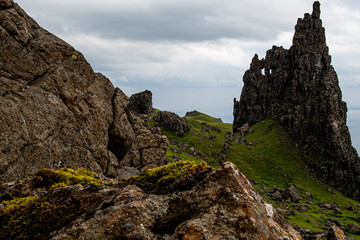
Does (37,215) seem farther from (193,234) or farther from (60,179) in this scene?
(193,234)

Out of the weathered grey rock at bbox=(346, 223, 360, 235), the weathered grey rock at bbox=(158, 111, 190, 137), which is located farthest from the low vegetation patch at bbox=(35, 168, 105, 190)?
the weathered grey rock at bbox=(158, 111, 190, 137)

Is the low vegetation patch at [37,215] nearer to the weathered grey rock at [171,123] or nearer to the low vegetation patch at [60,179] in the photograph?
the low vegetation patch at [60,179]

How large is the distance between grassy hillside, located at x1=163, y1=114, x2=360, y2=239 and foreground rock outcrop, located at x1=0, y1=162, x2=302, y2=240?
69.9m

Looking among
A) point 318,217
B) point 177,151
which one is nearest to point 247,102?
point 177,151

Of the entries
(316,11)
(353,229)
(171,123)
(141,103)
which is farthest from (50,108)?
(316,11)

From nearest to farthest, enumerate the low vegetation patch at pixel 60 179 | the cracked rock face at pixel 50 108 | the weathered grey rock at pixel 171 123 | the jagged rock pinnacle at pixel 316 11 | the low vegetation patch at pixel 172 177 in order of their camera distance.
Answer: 1. the low vegetation patch at pixel 172 177
2. the low vegetation patch at pixel 60 179
3. the cracked rock face at pixel 50 108
4. the weathered grey rock at pixel 171 123
5. the jagged rock pinnacle at pixel 316 11

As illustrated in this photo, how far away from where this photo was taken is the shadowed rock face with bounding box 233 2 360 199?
406 ft

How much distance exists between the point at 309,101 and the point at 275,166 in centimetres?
4885

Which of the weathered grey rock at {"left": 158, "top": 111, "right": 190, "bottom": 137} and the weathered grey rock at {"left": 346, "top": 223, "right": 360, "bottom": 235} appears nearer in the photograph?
the weathered grey rock at {"left": 346, "top": 223, "right": 360, "bottom": 235}

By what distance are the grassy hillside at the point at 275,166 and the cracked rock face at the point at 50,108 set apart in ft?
203

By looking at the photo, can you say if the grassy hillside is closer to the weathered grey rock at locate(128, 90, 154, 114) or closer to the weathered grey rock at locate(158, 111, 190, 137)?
the weathered grey rock at locate(158, 111, 190, 137)

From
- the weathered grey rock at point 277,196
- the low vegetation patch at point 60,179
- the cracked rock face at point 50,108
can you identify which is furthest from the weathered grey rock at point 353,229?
the low vegetation patch at point 60,179

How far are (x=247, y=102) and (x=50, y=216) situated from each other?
641ft

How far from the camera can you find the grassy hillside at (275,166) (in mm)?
80688
